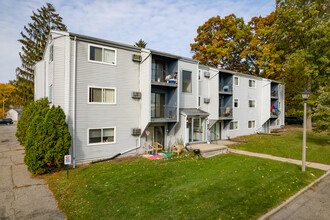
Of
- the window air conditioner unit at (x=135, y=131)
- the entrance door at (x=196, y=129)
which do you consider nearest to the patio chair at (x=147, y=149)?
the window air conditioner unit at (x=135, y=131)

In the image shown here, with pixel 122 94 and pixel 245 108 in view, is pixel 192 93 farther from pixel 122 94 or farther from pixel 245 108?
pixel 245 108

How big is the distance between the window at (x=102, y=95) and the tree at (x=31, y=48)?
19315 mm

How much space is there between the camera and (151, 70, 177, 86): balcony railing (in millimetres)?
14703

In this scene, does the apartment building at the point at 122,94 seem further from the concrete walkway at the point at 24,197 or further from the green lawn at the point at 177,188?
the concrete walkway at the point at 24,197

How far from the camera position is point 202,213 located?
5.96 meters

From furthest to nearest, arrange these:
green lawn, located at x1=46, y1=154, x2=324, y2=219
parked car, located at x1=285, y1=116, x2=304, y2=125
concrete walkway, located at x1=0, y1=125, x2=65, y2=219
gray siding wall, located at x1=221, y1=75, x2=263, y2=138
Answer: parked car, located at x1=285, y1=116, x2=304, y2=125, gray siding wall, located at x1=221, y1=75, x2=263, y2=138, concrete walkway, located at x1=0, y1=125, x2=65, y2=219, green lawn, located at x1=46, y1=154, x2=324, y2=219

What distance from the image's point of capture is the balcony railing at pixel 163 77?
48.2ft

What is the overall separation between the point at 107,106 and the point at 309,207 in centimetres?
1163

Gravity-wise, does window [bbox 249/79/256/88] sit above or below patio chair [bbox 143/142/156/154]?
above

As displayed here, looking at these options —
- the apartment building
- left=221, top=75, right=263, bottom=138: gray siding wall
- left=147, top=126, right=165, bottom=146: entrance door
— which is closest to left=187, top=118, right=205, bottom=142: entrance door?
the apartment building

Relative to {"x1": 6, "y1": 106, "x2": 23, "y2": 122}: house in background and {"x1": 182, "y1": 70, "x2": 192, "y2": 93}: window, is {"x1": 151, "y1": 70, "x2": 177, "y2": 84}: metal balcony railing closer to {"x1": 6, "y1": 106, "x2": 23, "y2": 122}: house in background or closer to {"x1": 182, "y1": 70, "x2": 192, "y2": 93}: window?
{"x1": 182, "y1": 70, "x2": 192, "y2": 93}: window

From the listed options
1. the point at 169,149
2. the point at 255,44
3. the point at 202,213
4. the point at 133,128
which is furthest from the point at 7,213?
the point at 255,44

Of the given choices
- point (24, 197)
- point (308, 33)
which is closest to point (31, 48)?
point (24, 197)

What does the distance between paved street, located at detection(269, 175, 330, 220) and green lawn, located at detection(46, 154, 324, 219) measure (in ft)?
1.23
